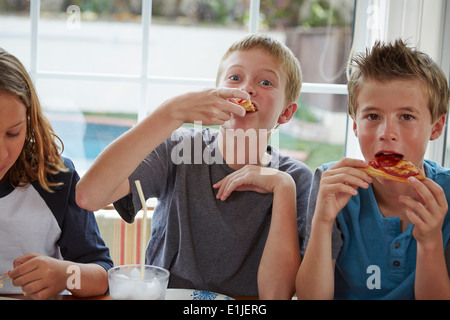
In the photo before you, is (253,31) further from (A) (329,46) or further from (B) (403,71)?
(B) (403,71)

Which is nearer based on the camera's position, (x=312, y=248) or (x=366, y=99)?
(x=312, y=248)

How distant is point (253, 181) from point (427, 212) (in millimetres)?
456

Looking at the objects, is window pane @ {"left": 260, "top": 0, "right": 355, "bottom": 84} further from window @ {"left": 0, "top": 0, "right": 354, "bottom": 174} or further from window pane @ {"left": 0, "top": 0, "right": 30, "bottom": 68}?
window pane @ {"left": 0, "top": 0, "right": 30, "bottom": 68}

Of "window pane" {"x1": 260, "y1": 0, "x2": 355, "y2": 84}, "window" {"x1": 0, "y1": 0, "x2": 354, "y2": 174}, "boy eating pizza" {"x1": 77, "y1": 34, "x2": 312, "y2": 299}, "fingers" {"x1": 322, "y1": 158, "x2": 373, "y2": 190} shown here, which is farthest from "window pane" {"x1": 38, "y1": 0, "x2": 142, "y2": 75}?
"fingers" {"x1": 322, "y1": 158, "x2": 373, "y2": 190}

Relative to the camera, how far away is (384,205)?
54.6 inches

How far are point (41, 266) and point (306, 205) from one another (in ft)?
2.46

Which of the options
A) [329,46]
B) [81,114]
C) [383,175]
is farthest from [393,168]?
[81,114]

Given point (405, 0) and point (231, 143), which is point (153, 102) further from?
point (405, 0)

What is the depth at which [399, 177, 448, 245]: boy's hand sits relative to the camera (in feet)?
3.72

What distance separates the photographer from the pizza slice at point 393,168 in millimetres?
1205

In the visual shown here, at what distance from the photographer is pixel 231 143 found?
A: 1.54 meters

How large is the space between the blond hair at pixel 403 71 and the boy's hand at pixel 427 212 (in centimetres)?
27

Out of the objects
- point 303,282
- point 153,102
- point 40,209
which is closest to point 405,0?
point 153,102
